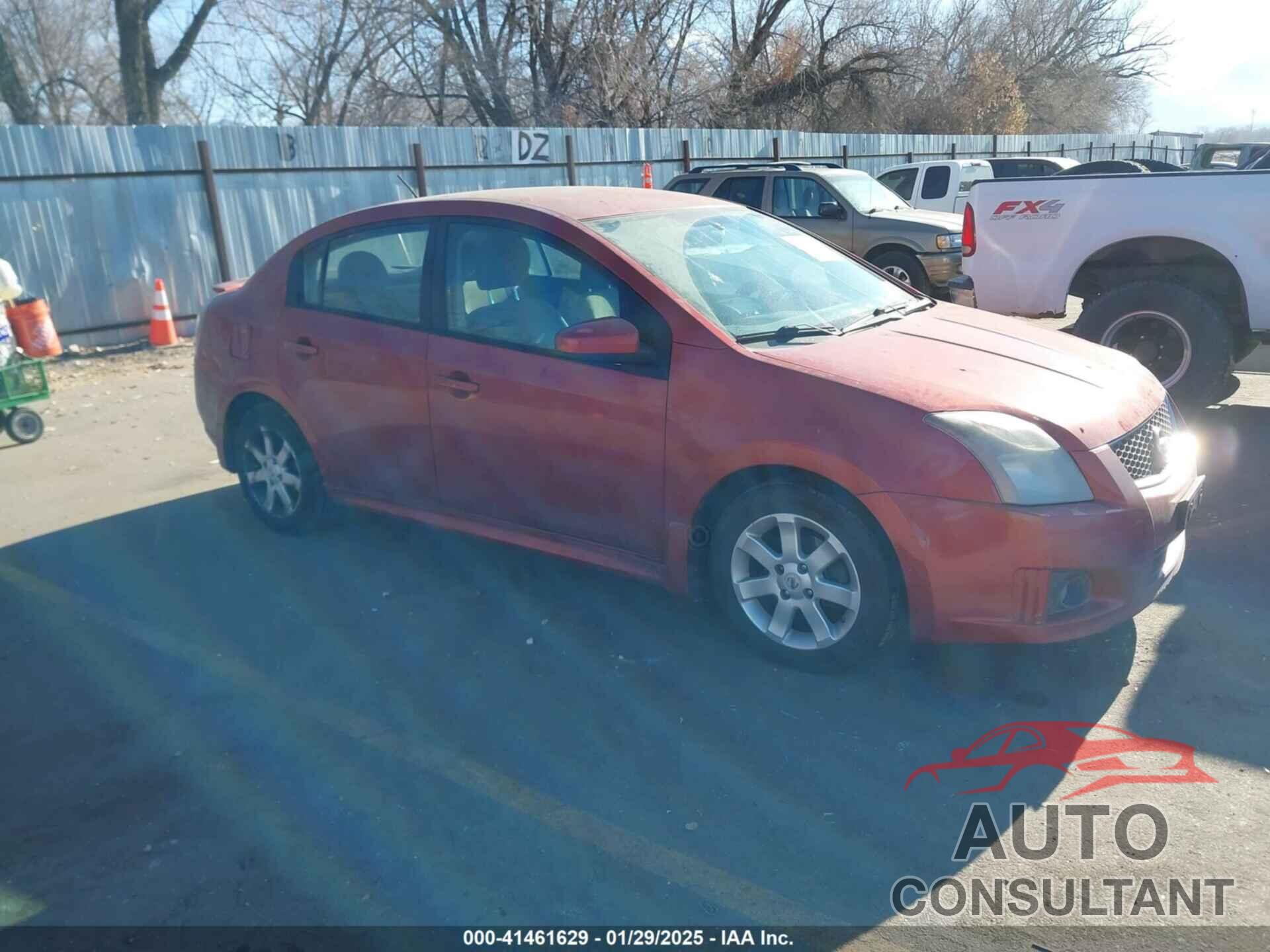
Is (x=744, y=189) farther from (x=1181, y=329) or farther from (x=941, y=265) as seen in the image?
(x=1181, y=329)

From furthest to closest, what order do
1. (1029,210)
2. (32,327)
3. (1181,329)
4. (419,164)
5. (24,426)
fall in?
(419,164), (32,327), (24,426), (1029,210), (1181,329)

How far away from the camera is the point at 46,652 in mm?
4410

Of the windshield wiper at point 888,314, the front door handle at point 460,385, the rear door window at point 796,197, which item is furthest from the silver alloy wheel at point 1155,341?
the rear door window at point 796,197

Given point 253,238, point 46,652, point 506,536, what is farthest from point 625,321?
point 253,238

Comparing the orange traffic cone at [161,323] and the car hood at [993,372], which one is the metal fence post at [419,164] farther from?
the car hood at [993,372]

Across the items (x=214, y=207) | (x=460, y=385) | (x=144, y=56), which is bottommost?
(x=460, y=385)

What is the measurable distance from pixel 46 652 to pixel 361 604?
1.29 m

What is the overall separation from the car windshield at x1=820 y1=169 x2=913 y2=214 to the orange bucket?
28.1 ft

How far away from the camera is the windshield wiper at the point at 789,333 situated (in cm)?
405

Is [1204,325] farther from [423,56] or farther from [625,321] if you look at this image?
[423,56]

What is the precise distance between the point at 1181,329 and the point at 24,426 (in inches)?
326

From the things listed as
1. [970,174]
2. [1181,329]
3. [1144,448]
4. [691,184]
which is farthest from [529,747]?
[970,174]

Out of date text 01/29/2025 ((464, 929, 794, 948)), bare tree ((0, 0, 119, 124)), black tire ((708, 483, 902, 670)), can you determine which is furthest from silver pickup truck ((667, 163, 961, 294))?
bare tree ((0, 0, 119, 124))

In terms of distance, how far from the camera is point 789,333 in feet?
13.5
